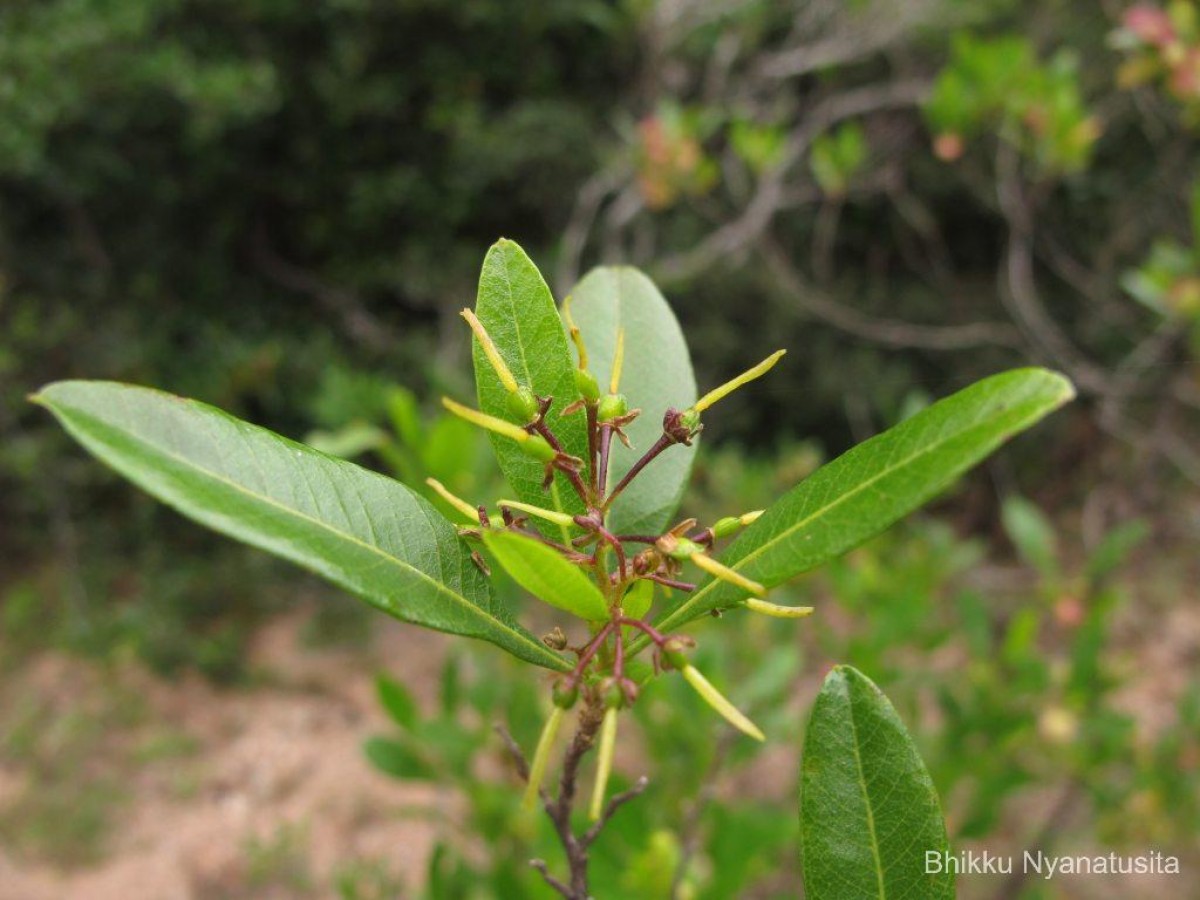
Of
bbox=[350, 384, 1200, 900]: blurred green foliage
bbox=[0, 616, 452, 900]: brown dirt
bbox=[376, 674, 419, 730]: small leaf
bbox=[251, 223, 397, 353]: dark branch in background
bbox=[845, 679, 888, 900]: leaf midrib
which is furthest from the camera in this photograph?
bbox=[251, 223, 397, 353]: dark branch in background

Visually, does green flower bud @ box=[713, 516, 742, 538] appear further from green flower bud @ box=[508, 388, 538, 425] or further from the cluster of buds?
green flower bud @ box=[508, 388, 538, 425]

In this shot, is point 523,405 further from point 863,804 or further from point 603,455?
point 863,804

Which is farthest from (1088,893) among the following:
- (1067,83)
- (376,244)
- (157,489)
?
(376,244)

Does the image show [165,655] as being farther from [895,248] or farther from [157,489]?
[895,248]

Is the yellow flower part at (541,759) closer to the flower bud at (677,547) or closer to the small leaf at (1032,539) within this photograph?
the flower bud at (677,547)

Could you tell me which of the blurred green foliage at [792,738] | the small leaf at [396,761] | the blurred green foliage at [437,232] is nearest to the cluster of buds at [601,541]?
the blurred green foliage at [792,738]

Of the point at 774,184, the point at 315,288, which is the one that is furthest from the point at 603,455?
the point at 315,288

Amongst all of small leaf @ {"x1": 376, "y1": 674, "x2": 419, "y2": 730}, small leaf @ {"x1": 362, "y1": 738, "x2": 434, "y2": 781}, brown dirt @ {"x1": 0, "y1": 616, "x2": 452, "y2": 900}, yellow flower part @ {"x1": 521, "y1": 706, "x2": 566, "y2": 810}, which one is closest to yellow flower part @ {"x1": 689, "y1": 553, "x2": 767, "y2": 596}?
yellow flower part @ {"x1": 521, "y1": 706, "x2": 566, "y2": 810}

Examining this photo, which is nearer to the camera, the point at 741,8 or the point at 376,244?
the point at 741,8
